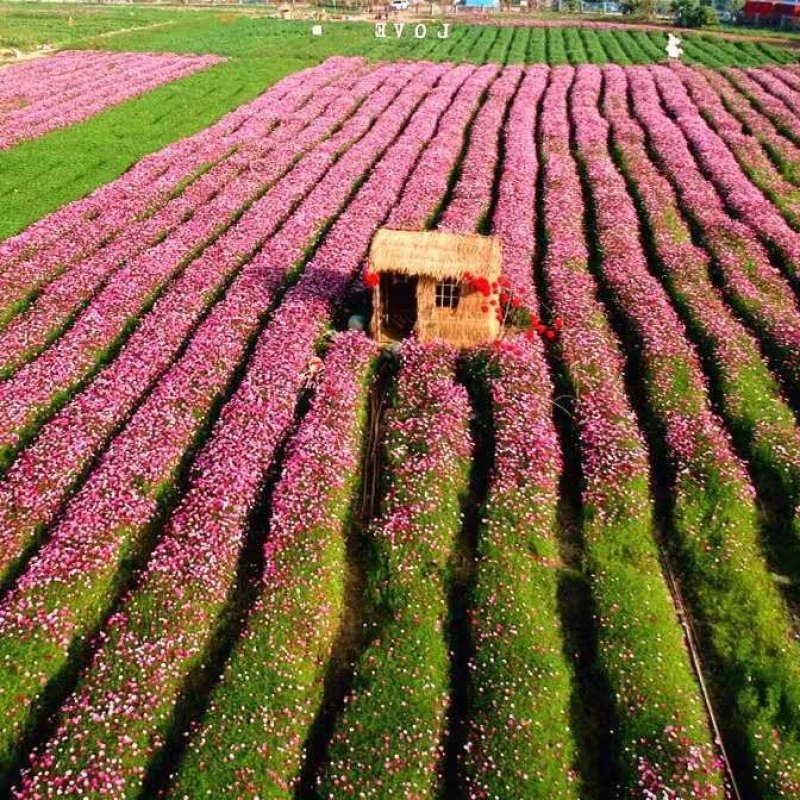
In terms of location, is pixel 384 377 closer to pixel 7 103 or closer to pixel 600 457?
pixel 600 457

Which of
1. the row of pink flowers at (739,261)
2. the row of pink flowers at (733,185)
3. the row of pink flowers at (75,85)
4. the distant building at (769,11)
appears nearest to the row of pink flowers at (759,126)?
the row of pink flowers at (733,185)

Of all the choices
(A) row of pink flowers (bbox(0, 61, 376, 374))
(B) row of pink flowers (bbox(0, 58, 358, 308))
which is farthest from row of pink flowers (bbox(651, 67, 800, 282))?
(B) row of pink flowers (bbox(0, 58, 358, 308))

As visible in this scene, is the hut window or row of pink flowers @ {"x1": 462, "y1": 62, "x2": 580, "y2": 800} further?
the hut window

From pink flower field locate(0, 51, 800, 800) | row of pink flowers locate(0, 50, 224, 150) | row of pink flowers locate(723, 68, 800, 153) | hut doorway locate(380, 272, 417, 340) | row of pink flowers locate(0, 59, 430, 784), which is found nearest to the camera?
pink flower field locate(0, 51, 800, 800)

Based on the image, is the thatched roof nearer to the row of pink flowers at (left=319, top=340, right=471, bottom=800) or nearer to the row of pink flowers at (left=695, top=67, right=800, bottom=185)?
the row of pink flowers at (left=319, top=340, right=471, bottom=800)

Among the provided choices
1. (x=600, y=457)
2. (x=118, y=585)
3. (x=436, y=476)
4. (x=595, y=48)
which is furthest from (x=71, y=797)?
(x=595, y=48)
